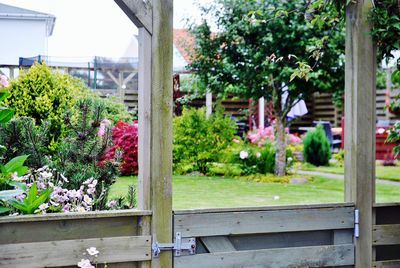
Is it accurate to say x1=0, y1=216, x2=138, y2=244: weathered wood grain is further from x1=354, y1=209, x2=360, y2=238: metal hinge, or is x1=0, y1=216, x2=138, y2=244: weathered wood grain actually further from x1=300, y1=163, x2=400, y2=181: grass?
x1=300, y1=163, x2=400, y2=181: grass

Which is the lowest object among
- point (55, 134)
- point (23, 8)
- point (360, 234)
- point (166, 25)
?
point (360, 234)

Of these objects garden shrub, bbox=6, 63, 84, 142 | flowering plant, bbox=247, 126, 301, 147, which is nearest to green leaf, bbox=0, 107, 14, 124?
garden shrub, bbox=6, 63, 84, 142

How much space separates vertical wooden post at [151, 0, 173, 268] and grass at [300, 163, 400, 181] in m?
6.37

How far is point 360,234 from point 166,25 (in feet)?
5.73

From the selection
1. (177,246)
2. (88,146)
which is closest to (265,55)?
(88,146)

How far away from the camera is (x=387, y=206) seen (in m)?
3.86

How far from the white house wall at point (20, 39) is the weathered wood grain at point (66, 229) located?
4898 millimetres

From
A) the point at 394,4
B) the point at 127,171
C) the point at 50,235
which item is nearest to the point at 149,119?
the point at 50,235

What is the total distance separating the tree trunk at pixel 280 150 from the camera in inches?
357

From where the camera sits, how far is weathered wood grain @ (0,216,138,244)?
2932 millimetres

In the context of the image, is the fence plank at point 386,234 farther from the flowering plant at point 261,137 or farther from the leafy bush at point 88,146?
the flowering plant at point 261,137

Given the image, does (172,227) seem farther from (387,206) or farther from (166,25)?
(387,206)

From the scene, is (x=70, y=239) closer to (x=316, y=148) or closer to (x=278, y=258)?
(x=278, y=258)

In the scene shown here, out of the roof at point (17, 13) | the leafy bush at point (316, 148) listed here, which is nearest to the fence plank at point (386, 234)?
the roof at point (17, 13)
